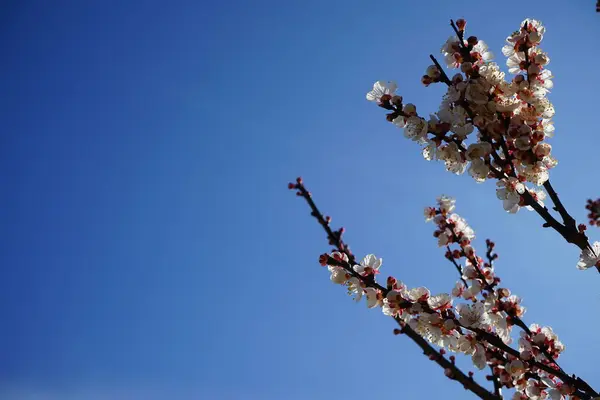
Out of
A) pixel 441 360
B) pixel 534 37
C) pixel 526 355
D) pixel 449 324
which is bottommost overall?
pixel 526 355

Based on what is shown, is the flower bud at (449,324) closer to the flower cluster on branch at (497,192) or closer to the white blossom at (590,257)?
the flower cluster on branch at (497,192)

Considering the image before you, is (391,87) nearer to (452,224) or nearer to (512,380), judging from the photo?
(452,224)

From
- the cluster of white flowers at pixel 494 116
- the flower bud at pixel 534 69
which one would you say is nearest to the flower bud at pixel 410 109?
the cluster of white flowers at pixel 494 116

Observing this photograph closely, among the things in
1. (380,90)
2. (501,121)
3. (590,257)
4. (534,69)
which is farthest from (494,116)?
(590,257)

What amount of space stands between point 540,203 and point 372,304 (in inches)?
56.7

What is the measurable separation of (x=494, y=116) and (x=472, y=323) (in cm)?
154

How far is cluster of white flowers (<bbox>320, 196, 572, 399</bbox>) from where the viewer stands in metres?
2.97

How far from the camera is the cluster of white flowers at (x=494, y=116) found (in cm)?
282

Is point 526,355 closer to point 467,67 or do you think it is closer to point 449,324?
point 449,324

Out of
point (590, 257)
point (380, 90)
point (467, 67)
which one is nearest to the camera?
point (590, 257)

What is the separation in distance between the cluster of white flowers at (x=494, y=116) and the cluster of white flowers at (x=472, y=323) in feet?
2.84

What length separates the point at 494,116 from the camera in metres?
2.87

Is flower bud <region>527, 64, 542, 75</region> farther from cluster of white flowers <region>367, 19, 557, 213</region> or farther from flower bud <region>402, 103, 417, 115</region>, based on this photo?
flower bud <region>402, 103, 417, 115</region>

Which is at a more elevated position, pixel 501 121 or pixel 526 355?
pixel 501 121
